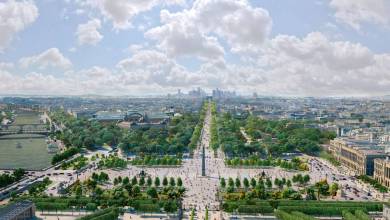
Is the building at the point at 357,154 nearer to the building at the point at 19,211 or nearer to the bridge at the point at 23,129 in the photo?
the building at the point at 19,211

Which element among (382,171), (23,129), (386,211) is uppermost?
(382,171)

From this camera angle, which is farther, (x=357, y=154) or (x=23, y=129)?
(x=23, y=129)

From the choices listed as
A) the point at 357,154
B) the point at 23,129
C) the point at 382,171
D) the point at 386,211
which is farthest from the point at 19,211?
the point at 23,129

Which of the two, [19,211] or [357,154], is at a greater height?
[357,154]

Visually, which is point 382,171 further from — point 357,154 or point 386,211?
point 386,211

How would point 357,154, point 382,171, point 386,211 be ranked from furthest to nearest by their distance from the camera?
point 357,154
point 382,171
point 386,211

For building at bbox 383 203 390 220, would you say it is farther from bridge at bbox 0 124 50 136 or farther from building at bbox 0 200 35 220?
bridge at bbox 0 124 50 136

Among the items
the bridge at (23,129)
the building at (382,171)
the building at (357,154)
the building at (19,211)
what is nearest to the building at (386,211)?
the building at (382,171)

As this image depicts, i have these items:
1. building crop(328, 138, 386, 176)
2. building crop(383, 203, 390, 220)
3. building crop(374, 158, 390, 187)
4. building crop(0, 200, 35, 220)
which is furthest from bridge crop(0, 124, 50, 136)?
building crop(383, 203, 390, 220)
